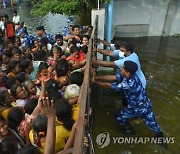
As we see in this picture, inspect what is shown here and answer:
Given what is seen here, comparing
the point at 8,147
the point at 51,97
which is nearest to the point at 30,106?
the point at 51,97

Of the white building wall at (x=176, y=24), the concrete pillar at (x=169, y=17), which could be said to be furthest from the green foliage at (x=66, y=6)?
the white building wall at (x=176, y=24)

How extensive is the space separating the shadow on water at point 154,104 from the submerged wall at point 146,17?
1.68 meters

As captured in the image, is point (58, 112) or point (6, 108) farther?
point (6, 108)

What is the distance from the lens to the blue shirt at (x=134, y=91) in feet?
12.8

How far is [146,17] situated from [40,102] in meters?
9.23

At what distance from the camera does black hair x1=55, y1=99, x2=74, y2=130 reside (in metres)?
2.66

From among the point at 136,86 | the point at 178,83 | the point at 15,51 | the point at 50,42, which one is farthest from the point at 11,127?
the point at 178,83

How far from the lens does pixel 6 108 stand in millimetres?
3330

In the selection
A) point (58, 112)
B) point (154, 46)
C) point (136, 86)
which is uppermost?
point (58, 112)

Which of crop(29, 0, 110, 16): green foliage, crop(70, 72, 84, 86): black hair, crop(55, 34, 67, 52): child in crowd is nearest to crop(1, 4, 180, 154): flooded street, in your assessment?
crop(55, 34, 67, 52): child in crowd

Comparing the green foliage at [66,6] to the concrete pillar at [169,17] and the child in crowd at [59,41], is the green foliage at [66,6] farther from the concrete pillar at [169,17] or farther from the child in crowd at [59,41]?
the concrete pillar at [169,17]

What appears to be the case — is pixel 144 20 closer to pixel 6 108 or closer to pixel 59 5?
pixel 59 5

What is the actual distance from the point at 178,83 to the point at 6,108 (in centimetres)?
483

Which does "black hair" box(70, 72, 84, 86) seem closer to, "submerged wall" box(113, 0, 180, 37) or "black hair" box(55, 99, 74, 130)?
"black hair" box(55, 99, 74, 130)
